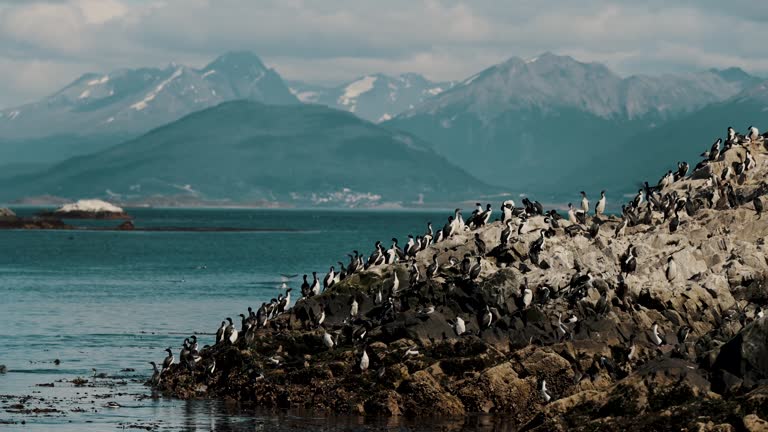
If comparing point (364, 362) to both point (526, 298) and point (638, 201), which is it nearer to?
point (526, 298)

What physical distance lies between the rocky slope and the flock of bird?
0.39ft

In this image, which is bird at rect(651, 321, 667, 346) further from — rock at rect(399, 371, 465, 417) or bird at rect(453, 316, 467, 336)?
rock at rect(399, 371, 465, 417)

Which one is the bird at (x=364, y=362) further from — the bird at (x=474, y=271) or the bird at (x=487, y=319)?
the bird at (x=474, y=271)

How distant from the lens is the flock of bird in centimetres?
4222

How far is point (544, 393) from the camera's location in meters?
37.4

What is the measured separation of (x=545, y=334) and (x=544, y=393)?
14.3ft

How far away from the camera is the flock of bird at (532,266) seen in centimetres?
4222

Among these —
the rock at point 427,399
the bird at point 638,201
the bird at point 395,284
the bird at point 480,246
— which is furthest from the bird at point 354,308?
the bird at point 638,201

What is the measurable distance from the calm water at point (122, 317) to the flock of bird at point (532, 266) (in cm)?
Answer: 324

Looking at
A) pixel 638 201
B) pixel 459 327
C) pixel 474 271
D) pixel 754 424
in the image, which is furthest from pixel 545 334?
pixel 638 201

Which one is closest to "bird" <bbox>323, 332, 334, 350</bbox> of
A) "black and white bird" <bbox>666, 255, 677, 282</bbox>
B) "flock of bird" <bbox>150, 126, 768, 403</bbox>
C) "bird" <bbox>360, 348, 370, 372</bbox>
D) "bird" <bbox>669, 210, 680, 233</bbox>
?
"flock of bird" <bbox>150, 126, 768, 403</bbox>

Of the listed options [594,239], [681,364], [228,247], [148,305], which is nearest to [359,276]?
[594,239]

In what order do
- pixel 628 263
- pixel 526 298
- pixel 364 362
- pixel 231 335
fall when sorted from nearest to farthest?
pixel 364 362
pixel 526 298
pixel 231 335
pixel 628 263

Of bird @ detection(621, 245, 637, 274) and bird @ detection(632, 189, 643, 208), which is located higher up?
bird @ detection(632, 189, 643, 208)
